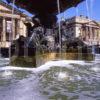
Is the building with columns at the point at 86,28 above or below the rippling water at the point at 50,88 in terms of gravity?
above

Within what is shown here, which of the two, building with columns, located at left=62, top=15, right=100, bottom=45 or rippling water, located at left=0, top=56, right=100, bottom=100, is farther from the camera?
building with columns, located at left=62, top=15, right=100, bottom=45

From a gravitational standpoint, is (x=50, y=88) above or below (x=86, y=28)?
below

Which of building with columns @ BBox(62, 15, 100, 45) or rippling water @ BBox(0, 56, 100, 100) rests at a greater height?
building with columns @ BBox(62, 15, 100, 45)

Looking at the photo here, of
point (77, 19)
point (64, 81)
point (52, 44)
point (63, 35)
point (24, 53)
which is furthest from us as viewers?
point (77, 19)

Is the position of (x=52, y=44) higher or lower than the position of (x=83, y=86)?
higher

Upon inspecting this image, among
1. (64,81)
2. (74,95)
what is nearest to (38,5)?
(64,81)

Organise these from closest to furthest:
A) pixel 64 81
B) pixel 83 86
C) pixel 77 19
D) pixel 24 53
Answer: pixel 83 86
pixel 64 81
pixel 24 53
pixel 77 19

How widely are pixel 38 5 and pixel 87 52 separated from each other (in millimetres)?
3577

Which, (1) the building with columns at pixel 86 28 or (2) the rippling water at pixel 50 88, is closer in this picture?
(2) the rippling water at pixel 50 88

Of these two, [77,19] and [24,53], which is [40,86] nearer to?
[24,53]

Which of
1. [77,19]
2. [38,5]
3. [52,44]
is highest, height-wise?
[77,19]

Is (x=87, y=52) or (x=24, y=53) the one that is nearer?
(x=24, y=53)

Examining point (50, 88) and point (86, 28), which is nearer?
point (50, 88)

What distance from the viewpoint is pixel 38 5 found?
1639 centimetres
